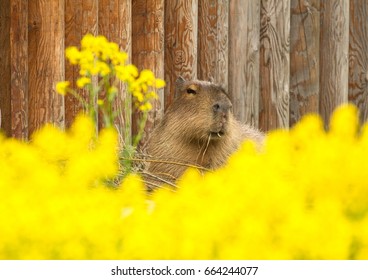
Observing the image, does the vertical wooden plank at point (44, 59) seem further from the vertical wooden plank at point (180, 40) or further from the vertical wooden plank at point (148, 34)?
the vertical wooden plank at point (180, 40)

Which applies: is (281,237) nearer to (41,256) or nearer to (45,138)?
(41,256)

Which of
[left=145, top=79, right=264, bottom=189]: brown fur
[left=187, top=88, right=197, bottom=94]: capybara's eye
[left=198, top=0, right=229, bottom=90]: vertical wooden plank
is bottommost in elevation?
[left=145, top=79, right=264, bottom=189]: brown fur

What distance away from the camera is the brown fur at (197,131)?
3846 millimetres

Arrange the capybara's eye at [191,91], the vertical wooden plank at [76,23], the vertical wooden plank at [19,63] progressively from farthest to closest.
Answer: the vertical wooden plank at [76,23] → the vertical wooden plank at [19,63] → the capybara's eye at [191,91]

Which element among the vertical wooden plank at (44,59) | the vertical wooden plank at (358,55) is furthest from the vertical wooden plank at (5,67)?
the vertical wooden plank at (358,55)

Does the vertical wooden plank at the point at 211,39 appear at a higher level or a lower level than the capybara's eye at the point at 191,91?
higher

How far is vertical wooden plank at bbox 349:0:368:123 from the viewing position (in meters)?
5.94

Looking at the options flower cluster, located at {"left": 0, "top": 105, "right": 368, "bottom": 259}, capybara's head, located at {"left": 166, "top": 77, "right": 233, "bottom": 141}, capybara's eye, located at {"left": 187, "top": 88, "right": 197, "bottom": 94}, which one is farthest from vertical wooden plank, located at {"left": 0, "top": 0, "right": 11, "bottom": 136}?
flower cluster, located at {"left": 0, "top": 105, "right": 368, "bottom": 259}

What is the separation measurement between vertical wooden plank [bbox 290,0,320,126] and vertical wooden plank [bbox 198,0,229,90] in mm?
665

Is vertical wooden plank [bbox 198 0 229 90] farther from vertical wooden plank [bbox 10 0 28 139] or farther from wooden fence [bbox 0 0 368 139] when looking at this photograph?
vertical wooden plank [bbox 10 0 28 139]

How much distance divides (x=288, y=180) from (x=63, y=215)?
11.6 inches

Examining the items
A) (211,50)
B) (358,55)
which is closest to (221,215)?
(211,50)

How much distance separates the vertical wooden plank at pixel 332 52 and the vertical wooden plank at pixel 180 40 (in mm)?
1079
